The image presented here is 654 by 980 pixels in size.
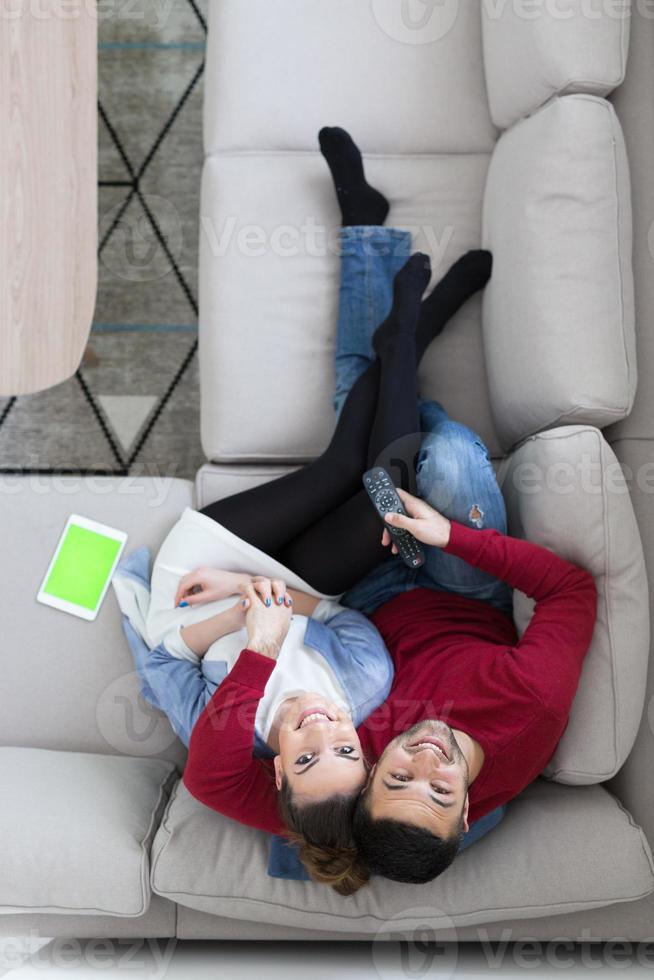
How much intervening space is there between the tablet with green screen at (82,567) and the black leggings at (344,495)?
0.68 feet

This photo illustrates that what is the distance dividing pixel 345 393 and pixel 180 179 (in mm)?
889

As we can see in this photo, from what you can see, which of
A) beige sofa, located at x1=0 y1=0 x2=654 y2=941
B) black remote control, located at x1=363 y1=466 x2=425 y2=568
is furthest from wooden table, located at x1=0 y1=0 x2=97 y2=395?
black remote control, located at x1=363 y1=466 x2=425 y2=568

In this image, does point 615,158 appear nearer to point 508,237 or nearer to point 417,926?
point 508,237

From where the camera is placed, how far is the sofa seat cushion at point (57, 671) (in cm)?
150

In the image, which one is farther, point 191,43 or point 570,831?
point 191,43

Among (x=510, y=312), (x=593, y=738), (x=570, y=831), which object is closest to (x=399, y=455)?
(x=510, y=312)

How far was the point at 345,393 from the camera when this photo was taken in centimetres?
160

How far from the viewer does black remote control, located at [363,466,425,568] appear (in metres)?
1.42

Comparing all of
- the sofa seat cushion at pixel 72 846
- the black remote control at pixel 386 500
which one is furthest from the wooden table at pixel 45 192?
the sofa seat cushion at pixel 72 846

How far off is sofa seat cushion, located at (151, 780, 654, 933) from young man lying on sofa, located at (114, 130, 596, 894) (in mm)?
79

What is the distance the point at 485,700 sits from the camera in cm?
130

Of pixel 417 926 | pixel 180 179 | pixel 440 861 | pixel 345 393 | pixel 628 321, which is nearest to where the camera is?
pixel 440 861

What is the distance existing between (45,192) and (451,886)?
1.41 m

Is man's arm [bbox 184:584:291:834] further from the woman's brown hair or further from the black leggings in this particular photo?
the black leggings
